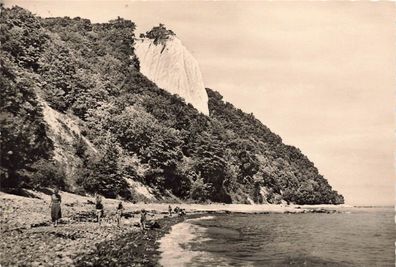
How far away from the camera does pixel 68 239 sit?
729 inches

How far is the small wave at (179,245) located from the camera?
18891mm

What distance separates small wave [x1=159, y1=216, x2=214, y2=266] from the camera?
62.0ft

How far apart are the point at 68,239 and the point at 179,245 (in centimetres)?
675

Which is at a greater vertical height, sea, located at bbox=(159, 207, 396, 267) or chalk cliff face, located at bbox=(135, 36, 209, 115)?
chalk cliff face, located at bbox=(135, 36, 209, 115)

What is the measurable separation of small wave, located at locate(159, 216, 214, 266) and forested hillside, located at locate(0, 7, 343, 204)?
1117cm

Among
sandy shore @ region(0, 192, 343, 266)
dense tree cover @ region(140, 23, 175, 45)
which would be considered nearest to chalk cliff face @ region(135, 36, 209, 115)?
dense tree cover @ region(140, 23, 175, 45)

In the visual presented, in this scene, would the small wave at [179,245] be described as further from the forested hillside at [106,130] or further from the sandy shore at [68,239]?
the forested hillside at [106,130]

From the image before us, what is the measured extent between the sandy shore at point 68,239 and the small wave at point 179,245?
465 mm

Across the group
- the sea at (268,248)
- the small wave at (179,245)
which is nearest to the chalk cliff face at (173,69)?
the sea at (268,248)

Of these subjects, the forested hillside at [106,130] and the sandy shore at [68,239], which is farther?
the forested hillside at [106,130]

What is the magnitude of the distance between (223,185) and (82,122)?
2622 centimetres

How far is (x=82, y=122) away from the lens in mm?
57406

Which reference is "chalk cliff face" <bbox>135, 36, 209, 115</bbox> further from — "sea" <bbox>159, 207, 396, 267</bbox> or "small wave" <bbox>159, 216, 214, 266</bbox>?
"small wave" <bbox>159, 216, 214, 266</bbox>

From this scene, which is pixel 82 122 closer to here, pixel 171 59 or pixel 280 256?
pixel 280 256
